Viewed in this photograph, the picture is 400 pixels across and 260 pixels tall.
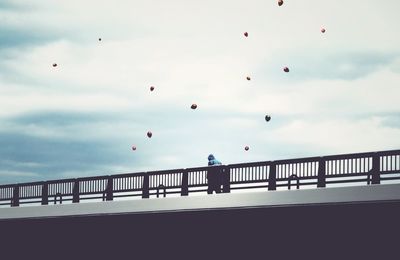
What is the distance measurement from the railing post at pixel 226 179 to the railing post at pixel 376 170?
447 centimetres

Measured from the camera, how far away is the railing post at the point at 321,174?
2168cm

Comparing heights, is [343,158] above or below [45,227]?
above

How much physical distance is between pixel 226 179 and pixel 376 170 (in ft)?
15.8

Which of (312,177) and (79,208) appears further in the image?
(79,208)

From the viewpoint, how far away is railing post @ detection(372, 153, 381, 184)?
2034cm

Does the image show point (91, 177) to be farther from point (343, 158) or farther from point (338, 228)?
point (338, 228)

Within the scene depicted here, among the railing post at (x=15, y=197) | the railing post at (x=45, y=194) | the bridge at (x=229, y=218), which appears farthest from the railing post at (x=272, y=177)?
the railing post at (x=15, y=197)

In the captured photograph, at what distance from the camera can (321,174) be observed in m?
21.8

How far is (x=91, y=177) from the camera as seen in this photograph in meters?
28.0

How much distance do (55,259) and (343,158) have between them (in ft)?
28.6

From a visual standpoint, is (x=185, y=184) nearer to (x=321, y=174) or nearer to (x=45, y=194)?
(x=321, y=174)

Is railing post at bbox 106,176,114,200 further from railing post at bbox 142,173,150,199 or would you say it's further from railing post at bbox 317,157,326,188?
railing post at bbox 317,157,326,188

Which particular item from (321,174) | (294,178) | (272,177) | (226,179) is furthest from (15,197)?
(321,174)

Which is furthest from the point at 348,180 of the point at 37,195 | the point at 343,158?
the point at 37,195
